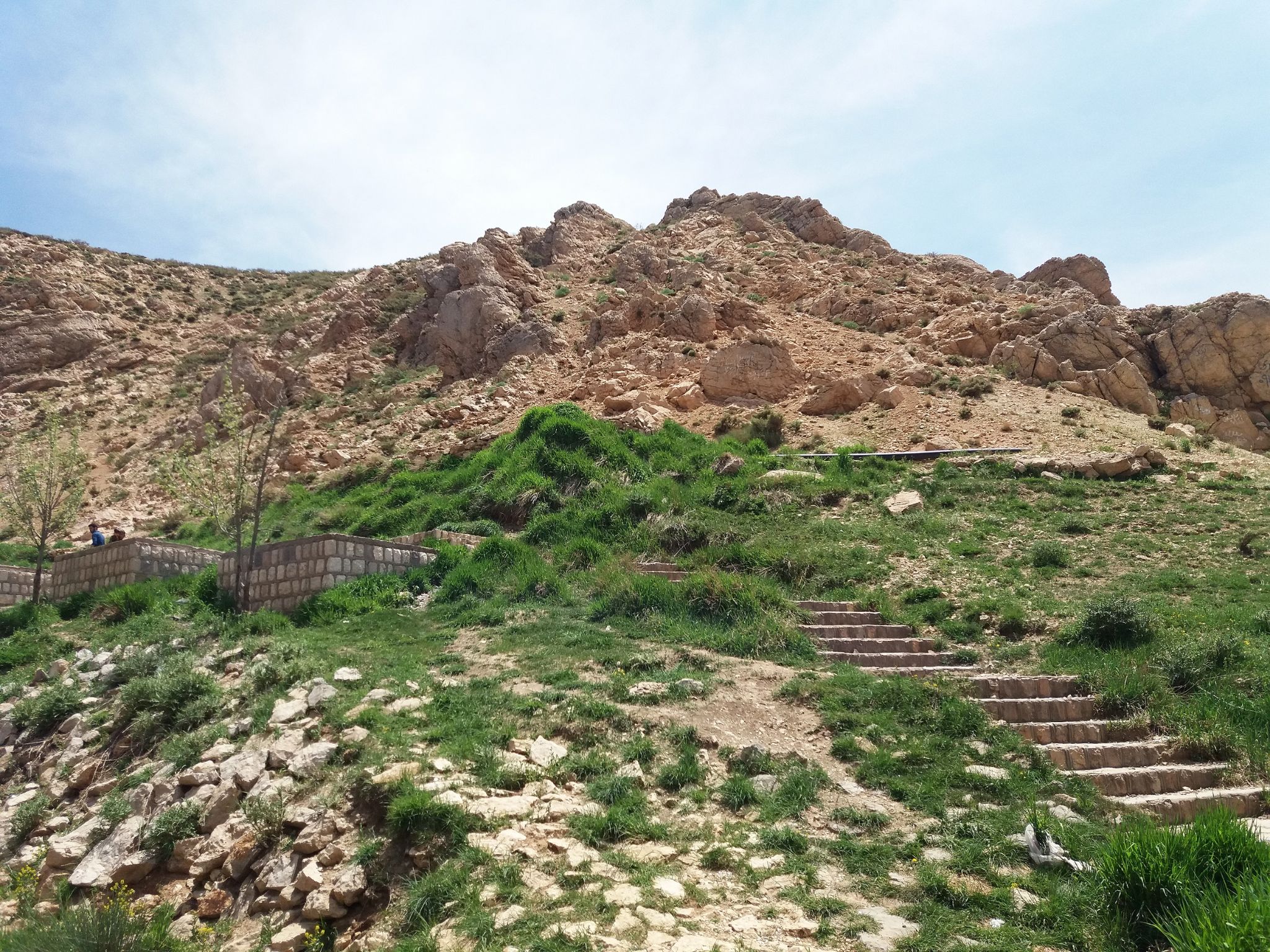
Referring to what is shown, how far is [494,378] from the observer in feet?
72.7

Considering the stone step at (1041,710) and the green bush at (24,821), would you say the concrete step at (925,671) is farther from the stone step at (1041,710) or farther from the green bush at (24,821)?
the green bush at (24,821)

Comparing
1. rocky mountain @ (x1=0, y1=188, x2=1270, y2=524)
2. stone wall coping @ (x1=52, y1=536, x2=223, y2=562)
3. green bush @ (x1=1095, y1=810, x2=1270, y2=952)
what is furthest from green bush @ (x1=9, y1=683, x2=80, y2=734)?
rocky mountain @ (x1=0, y1=188, x2=1270, y2=524)

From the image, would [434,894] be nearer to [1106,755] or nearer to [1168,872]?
[1168,872]

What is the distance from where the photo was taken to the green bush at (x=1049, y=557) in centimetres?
1144

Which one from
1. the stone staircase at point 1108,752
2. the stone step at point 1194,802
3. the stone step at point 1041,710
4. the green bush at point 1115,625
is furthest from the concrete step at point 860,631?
the stone step at point 1194,802

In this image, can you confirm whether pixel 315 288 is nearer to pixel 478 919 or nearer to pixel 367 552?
pixel 367 552

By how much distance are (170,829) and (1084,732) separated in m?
7.28

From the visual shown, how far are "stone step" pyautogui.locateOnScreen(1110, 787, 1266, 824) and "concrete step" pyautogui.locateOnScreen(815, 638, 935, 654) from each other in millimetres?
3406

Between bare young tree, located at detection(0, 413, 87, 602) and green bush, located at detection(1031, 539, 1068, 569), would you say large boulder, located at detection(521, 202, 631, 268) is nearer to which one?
bare young tree, located at detection(0, 413, 87, 602)

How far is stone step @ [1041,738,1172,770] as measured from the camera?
6.77m

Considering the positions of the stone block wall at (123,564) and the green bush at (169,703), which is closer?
the green bush at (169,703)

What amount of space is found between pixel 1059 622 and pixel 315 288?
34.9 metres

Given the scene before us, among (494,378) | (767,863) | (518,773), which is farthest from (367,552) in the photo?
(494,378)

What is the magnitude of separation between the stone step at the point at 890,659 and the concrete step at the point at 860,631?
1.77ft
